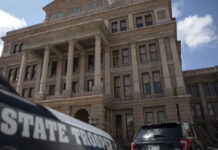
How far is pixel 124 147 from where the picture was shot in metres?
16.7

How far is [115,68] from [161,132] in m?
17.4

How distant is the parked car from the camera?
165 cm

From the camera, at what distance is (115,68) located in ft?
74.4

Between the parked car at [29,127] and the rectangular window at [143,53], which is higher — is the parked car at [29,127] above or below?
below

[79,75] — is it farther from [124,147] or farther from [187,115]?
[187,115]

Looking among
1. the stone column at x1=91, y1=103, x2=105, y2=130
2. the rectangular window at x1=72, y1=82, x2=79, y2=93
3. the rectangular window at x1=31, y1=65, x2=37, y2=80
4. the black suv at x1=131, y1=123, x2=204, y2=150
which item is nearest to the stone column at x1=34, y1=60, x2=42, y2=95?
the rectangular window at x1=31, y1=65, x2=37, y2=80

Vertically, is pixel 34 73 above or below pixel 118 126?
above

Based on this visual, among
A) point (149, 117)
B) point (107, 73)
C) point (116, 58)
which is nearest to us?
point (149, 117)

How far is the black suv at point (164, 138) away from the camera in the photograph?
4965 millimetres

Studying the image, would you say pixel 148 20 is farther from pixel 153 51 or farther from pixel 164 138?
pixel 164 138

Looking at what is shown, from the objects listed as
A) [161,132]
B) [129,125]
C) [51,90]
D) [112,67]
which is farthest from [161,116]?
[51,90]

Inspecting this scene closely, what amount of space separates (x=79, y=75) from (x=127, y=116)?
28.4 ft

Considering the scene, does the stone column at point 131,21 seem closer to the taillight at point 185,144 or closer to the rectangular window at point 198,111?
the taillight at point 185,144

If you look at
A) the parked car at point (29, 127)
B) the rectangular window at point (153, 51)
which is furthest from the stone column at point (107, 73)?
the parked car at point (29, 127)
